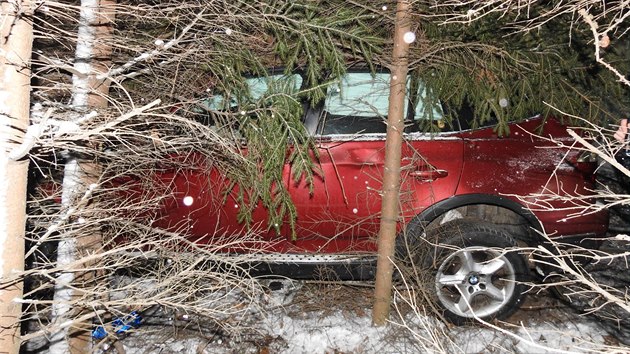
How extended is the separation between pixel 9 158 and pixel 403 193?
2.72 m

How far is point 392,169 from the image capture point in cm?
413

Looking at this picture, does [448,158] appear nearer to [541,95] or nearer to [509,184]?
[509,184]

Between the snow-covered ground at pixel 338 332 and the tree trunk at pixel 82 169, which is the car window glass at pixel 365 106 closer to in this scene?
the snow-covered ground at pixel 338 332

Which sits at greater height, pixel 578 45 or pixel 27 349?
pixel 578 45

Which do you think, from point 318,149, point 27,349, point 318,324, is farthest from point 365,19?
point 27,349

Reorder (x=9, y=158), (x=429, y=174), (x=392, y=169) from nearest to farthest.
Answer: (x=9, y=158), (x=392, y=169), (x=429, y=174)

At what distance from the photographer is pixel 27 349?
4.28m

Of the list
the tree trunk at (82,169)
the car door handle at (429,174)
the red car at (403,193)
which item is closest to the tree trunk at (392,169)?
the red car at (403,193)

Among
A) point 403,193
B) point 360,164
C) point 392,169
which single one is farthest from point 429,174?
point 360,164

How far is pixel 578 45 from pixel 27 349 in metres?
5.07

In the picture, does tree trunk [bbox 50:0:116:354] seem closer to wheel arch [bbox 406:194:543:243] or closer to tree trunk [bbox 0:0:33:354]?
tree trunk [bbox 0:0:33:354]

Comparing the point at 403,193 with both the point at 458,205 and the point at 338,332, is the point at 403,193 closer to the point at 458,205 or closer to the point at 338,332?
the point at 458,205

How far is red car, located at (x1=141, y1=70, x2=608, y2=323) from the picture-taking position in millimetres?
4367

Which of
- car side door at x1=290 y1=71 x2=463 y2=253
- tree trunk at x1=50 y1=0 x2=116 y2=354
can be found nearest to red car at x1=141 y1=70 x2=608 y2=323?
car side door at x1=290 y1=71 x2=463 y2=253
